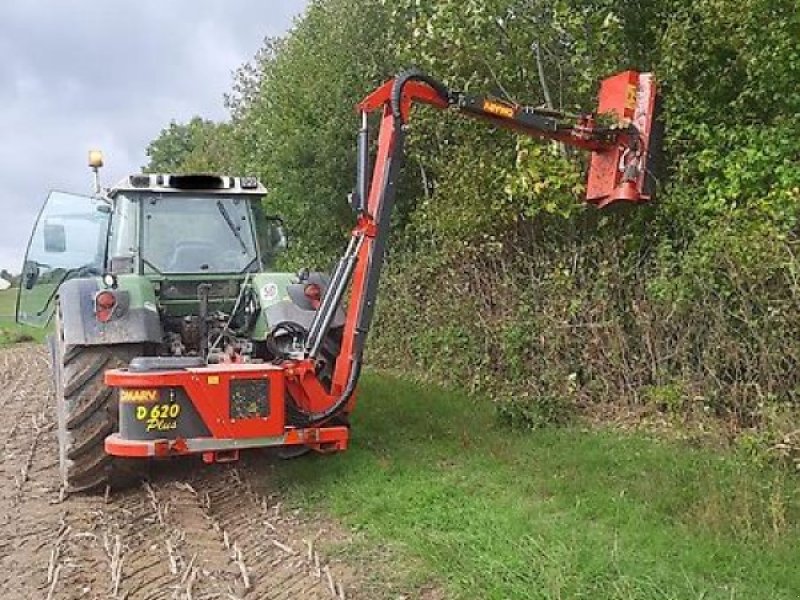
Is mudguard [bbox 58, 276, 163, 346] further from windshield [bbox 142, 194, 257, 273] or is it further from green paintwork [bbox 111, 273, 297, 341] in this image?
windshield [bbox 142, 194, 257, 273]

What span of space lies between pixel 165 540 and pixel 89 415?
1136 mm

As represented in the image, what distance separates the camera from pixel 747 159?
6.66 m

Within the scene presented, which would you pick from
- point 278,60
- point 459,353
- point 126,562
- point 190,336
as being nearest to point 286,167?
point 278,60

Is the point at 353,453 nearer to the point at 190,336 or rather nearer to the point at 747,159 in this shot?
the point at 190,336

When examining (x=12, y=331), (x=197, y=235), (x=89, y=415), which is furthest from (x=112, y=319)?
(x=12, y=331)

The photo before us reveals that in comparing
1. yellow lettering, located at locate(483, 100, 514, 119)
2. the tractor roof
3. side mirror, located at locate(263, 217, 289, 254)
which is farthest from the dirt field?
yellow lettering, located at locate(483, 100, 514, 119)

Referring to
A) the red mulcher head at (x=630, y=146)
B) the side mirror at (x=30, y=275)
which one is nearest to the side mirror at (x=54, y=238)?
the side mirror at (x=30, y=275)

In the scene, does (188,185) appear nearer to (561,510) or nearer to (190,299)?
(190,299)

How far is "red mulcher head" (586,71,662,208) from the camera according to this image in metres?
6.88

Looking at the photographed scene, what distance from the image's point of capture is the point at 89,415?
5.91 m

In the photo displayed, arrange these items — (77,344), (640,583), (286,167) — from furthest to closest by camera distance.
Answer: (286,167)
(77,344)
(640,583)

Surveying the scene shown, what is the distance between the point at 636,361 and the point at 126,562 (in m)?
4.23

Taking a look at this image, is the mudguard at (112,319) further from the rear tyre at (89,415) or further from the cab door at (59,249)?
the cab door at (59,249)

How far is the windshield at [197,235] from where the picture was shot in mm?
7191
